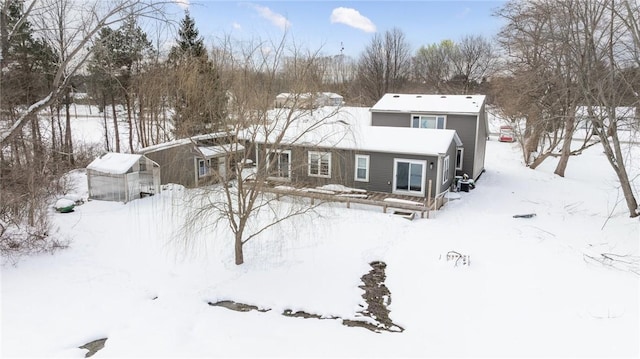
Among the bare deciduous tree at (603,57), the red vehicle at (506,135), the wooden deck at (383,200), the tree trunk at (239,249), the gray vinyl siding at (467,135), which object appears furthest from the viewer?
the red vehicle at (506,135)

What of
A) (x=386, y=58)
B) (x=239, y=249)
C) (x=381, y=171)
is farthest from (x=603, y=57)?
(x=386, y=58)

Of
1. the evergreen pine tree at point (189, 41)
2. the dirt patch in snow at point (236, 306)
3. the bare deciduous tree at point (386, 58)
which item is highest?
the bare deciduous tree at point (386, 58)

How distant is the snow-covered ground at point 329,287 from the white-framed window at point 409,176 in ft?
5.41

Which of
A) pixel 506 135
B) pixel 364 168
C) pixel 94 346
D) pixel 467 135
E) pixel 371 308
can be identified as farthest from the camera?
pixel 506 135

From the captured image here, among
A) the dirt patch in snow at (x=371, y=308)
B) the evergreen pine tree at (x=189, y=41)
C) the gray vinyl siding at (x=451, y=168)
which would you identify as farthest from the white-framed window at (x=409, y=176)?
the evergreen pine tree at (x=189, y=41)

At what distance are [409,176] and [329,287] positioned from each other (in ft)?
24.5

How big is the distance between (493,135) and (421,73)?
691 inches

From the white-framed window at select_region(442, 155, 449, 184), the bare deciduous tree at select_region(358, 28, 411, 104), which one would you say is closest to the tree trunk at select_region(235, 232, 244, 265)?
the white-framed window at select_region(442, 155, 449, 184)

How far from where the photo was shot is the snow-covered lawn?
23.0ft

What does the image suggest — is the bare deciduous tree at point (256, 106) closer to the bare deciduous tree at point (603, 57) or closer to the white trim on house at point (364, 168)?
the white trim on house at point (364, 168)

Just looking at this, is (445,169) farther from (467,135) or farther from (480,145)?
(480,145)

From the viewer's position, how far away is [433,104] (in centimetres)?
1991

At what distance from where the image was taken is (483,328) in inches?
294

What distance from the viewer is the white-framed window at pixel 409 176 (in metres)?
15.2
